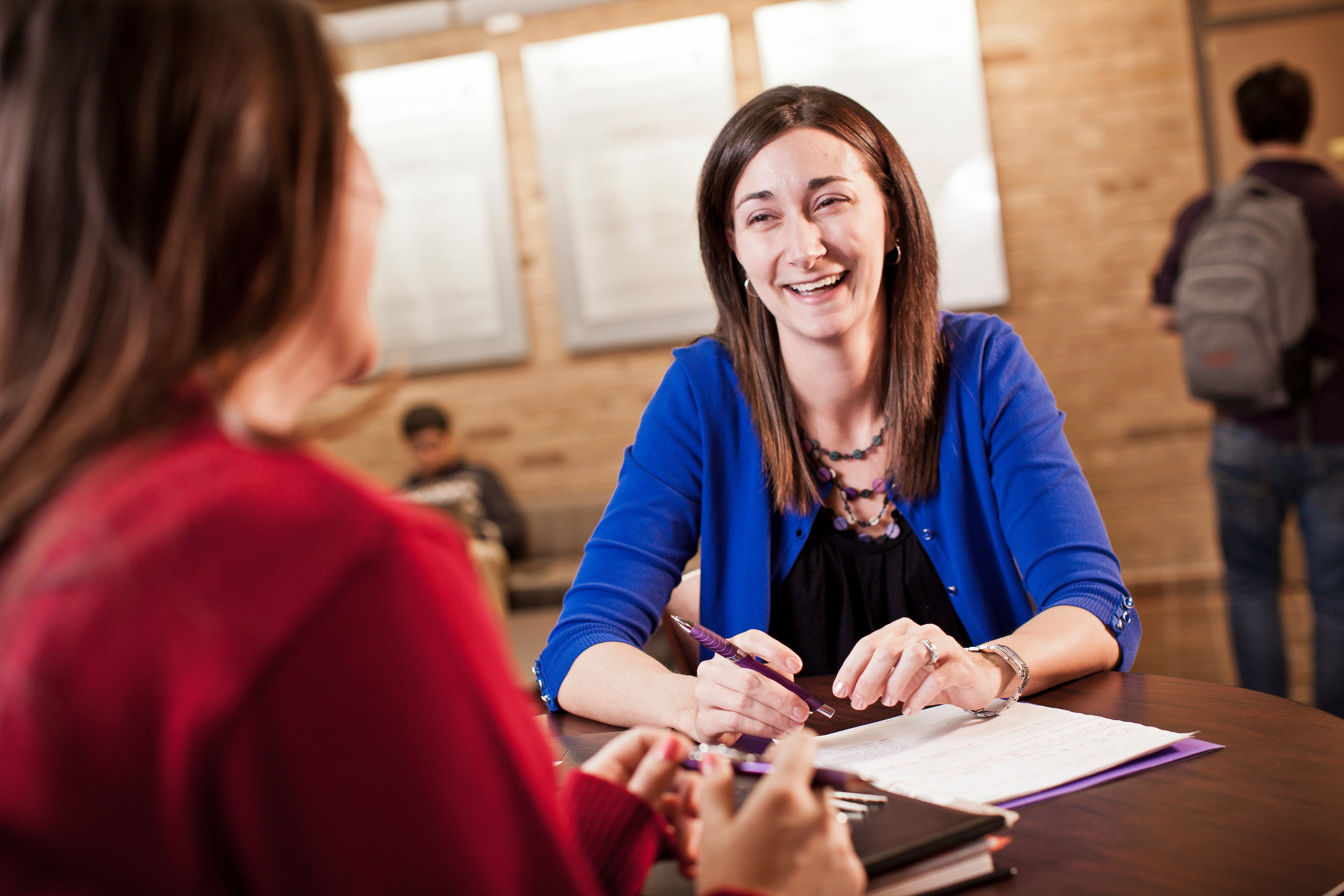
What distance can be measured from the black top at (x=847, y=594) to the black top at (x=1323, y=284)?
1.89m

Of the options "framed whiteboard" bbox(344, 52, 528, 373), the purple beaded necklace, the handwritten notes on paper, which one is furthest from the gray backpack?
"framed whiteboard" bbox(344, 52, 528, 373)

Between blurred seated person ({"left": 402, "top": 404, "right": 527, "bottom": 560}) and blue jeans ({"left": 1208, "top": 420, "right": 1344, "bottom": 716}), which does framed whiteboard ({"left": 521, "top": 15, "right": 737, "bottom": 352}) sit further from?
blue jeans ({"left": 1208, "top": 420, "right": 1344, "bottom": 716})

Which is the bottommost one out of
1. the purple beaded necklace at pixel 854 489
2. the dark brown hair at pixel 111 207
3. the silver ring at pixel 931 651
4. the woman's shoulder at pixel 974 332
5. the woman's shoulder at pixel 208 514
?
the silver ring at pixel 931 651

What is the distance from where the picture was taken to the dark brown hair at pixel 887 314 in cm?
170

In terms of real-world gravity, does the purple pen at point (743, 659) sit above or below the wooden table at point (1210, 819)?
above

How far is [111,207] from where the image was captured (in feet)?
1.70

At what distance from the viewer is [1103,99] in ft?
16.2

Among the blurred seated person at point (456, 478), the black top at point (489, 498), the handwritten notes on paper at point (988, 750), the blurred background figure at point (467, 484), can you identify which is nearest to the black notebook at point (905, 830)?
the handwritten notes on paper at point (988, 750)

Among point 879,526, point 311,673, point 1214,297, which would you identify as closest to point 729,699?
point 879,526

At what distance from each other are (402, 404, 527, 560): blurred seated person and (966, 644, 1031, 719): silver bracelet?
13.1ft

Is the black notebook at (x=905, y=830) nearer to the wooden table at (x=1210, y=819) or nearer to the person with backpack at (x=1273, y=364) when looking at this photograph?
the wooden table at (x=1210, y=819)

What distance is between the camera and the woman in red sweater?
17.6 inches

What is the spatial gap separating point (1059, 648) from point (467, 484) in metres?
4.06

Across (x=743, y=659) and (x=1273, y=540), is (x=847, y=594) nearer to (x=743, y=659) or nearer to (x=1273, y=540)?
(x=743, y=659)
